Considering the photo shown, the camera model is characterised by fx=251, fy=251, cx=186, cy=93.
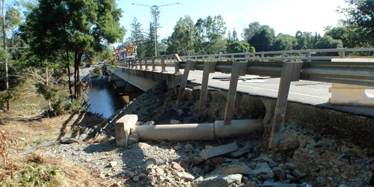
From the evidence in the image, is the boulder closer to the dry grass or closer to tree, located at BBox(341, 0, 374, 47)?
the dry grass

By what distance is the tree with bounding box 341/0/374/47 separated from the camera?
23.8m

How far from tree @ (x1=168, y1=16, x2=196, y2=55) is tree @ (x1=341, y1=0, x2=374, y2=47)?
50280 mm

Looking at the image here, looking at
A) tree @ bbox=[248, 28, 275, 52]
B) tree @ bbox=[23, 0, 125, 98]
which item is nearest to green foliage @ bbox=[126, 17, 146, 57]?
tree @ bbox=[248, 28, 275, 52]

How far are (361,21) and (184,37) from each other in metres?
52.7

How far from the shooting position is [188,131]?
6.35 meters

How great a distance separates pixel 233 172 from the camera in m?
4.28

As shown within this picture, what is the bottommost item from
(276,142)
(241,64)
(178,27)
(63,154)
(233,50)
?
(63,154)

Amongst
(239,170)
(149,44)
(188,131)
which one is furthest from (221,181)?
(149,44)

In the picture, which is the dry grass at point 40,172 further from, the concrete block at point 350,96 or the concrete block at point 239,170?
the concrete block at point 350,96

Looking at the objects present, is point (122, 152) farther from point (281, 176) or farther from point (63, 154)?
point (281, 176)

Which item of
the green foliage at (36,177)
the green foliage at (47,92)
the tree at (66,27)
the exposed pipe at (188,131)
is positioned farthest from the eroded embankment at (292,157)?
the green foliage at (47,92)

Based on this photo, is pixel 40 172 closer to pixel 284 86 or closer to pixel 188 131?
pixel 188 131

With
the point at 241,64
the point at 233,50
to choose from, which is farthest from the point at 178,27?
the point at 241,64

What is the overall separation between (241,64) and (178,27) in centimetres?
7045
